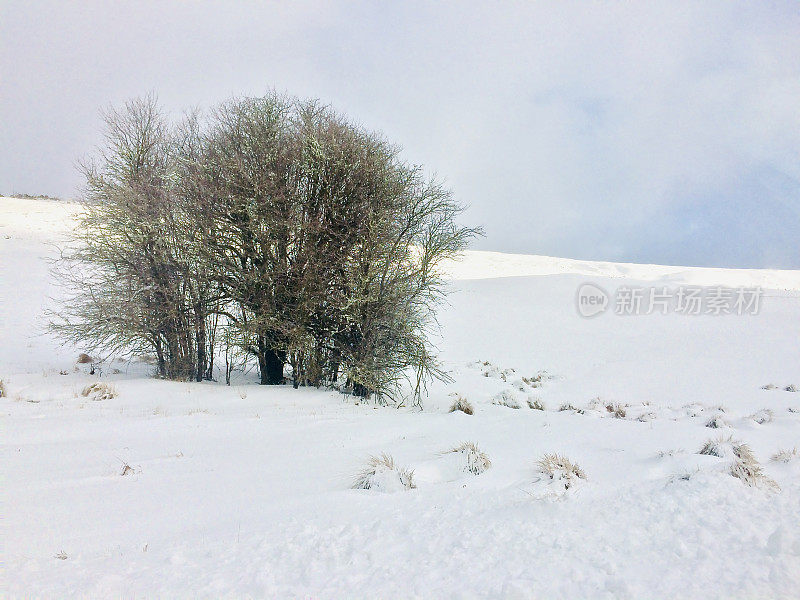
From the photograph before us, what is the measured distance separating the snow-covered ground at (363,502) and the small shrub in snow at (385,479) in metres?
0.05

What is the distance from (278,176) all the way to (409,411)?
21.1 feet

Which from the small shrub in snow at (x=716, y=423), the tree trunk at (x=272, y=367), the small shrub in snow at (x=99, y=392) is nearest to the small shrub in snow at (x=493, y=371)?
the tree trunk at (x=272, y=367)

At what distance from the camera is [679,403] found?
40.7 ft

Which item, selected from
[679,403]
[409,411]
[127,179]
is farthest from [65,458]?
[679,403]

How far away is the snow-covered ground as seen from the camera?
8.23 feet

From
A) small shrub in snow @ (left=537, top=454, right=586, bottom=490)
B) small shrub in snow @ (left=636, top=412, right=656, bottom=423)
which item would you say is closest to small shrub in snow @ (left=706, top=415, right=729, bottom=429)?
small shrub in snow @ (left=636, top=412, right=656, bottom=423)

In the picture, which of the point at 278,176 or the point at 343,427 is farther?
the point at 278,176

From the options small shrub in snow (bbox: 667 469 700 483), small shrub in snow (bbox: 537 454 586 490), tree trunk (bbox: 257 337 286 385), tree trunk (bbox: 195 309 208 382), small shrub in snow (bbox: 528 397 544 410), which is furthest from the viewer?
tree trunk (bbox: 257 337 286 385)

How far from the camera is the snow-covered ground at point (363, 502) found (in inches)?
98.8

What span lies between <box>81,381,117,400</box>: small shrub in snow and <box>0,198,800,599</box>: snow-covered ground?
227mm

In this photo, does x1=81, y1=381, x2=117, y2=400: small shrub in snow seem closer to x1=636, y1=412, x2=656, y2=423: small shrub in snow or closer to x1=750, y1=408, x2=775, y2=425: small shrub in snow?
x1=636, y1=412, x2=656, y2=423: small shrub in snow

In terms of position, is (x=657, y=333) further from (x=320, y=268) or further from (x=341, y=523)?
(x=341, y=523)

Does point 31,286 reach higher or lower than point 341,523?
higher

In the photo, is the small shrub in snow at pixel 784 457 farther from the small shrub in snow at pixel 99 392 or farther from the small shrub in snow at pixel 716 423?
the small shrub in snow at pixel 99 392
